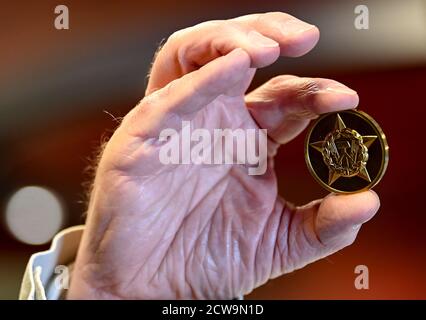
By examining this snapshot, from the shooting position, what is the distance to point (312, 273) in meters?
0.90

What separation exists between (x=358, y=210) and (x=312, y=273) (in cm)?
29

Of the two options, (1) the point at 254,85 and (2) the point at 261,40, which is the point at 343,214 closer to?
(2) the point at 261,40

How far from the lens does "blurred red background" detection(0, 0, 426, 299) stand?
0.93m

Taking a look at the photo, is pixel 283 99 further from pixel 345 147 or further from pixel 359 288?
pixel 359 288

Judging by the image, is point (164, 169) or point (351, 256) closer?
point (164, 169)

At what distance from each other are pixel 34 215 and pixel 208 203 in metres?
0.46

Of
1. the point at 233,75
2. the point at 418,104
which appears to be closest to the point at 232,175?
the point at 233,75

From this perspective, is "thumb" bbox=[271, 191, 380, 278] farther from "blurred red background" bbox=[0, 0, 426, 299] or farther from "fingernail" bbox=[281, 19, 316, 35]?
"fingernail" bbox=[281, 19, 316, 35]

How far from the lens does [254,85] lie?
99 centimetres

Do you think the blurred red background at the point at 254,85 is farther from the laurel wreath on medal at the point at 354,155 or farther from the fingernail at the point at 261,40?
the fingernail at the point at 261,40

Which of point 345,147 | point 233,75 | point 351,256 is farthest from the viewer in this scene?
point 351,256

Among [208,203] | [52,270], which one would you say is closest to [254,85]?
[208,203]

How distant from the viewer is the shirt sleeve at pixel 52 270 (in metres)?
0.81

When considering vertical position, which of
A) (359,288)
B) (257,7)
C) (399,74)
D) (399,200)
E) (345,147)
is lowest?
(359,288)
